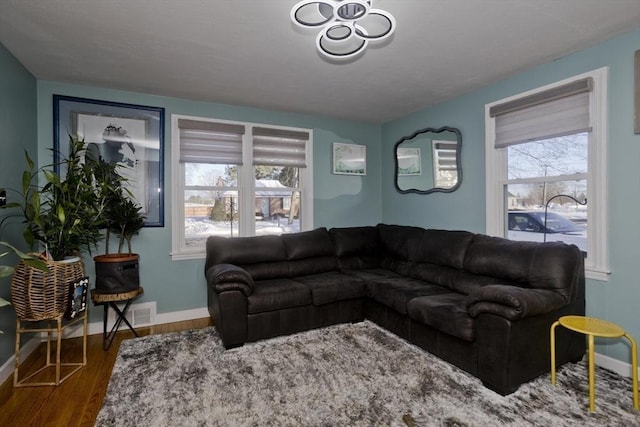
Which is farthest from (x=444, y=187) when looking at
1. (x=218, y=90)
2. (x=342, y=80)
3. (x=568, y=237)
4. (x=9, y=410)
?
(x=9, y=410)

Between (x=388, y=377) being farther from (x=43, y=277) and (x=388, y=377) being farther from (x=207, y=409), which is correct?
(x=43, y=277)

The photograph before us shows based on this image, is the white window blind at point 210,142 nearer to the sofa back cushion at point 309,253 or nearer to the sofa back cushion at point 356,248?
the sofa back cushion at point 309,253

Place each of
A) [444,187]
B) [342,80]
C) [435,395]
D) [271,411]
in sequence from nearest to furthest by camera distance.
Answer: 1. [271,411]
2. [435,395]
3. [342,80]
4. [444,187]

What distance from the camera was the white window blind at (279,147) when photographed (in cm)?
405

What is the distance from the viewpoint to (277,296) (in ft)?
10.0

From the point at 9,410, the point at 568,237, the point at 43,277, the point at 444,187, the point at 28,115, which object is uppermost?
the point at 28,115

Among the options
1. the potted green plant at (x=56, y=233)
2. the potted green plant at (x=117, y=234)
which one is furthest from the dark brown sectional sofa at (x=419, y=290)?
the potted green plant at (x=56, y=233)

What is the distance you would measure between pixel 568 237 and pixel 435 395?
185cm

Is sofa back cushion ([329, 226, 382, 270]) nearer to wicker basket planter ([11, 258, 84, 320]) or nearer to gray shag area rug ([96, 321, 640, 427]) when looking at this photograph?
gray shag area rug ([96, 321, 640, 427])

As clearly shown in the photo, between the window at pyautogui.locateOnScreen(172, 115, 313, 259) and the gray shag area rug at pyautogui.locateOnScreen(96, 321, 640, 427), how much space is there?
1465mm

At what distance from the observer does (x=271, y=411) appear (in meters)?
1.99

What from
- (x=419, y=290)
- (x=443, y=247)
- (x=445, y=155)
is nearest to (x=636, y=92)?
(x=445, y=155)

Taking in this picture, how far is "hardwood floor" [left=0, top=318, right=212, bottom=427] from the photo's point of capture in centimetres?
196

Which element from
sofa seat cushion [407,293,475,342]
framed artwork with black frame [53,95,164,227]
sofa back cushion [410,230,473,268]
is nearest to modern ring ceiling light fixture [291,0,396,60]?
sofa seat cushion [407,293,475,342]
